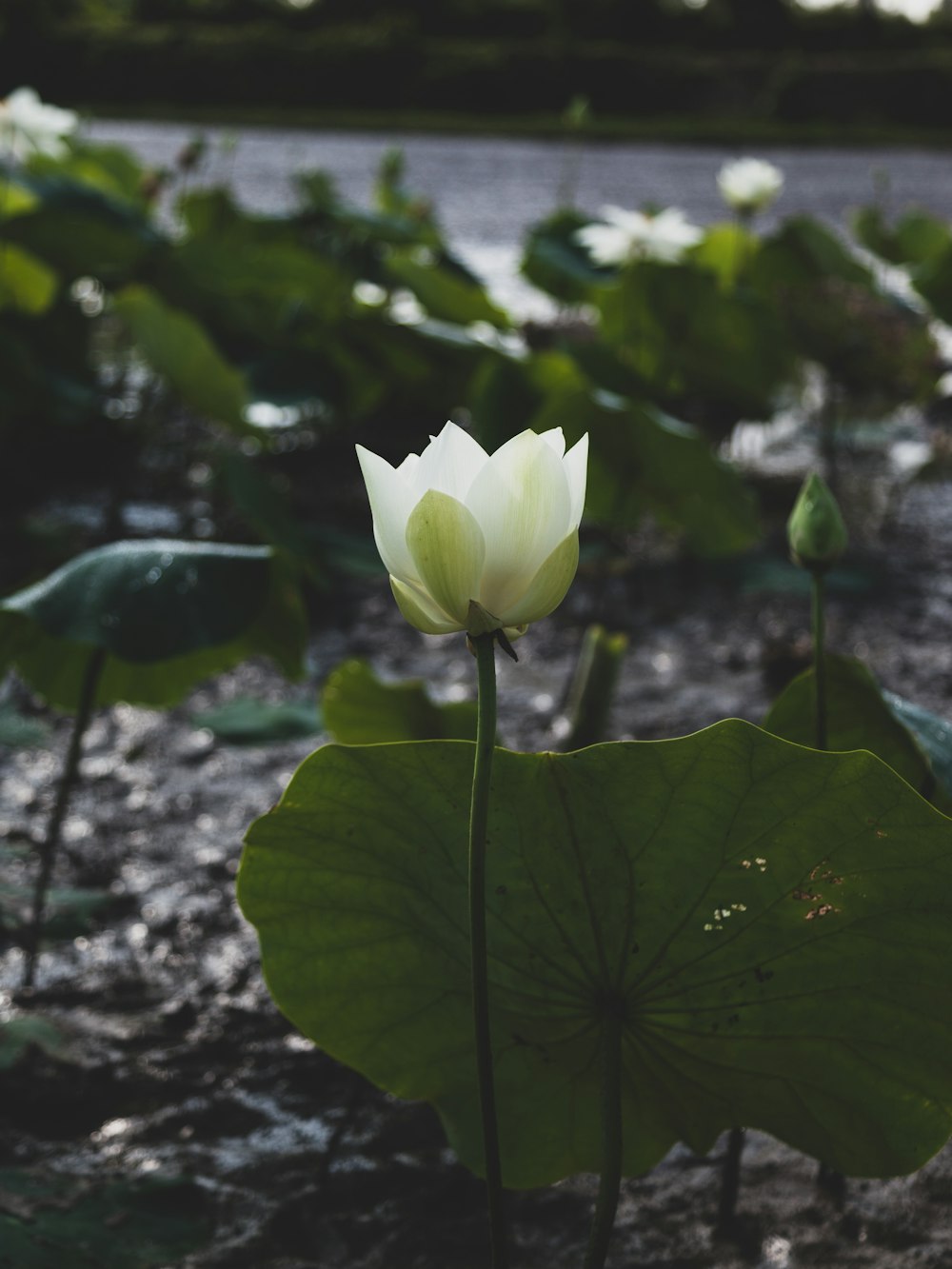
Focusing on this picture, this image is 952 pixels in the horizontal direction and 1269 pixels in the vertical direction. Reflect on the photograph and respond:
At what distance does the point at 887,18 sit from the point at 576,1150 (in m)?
21.8

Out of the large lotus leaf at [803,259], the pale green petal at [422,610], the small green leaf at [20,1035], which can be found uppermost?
the large lotus leaf at [803,259]

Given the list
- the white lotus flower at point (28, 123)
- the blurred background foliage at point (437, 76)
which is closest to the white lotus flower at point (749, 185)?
the white lotus flower at point (28, 123)

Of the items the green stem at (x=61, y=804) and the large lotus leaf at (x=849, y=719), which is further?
the green stem at (x=61, y=804)

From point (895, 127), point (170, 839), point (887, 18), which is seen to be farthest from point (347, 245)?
point (887, 18)

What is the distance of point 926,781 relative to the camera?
2.59 ft

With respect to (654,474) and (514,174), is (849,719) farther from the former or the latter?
(514,174)

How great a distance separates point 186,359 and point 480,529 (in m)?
1.29

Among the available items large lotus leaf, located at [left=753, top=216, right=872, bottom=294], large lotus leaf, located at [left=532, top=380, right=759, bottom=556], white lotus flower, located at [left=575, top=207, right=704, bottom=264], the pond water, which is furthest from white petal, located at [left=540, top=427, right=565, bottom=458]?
the pond water

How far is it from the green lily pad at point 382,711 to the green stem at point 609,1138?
358 mm

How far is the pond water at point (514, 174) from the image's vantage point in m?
5.46

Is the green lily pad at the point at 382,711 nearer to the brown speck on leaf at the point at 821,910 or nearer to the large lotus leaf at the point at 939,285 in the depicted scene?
the brown speck on leaf at the point at 821,910

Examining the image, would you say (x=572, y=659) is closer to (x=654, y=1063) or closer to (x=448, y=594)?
(x=654, y=1063)

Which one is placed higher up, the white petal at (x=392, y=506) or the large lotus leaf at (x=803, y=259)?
the large lotus leaf at (x=803, y=259)

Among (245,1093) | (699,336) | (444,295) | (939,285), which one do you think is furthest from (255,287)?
(245,1093)
